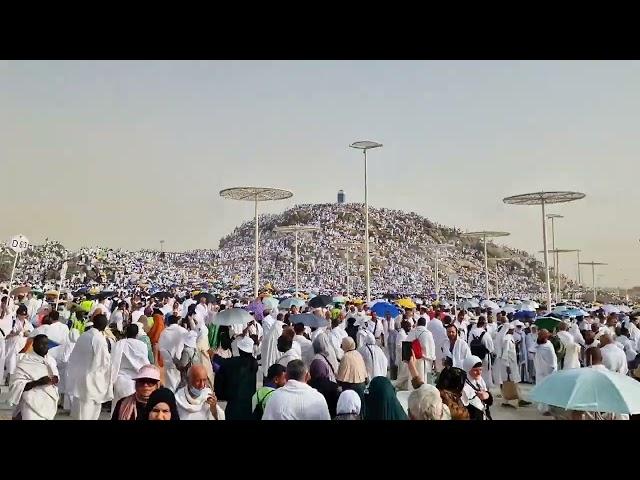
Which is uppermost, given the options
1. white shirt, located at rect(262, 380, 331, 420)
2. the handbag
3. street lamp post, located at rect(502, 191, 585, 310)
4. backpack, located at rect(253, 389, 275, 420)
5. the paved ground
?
→ street lamp post, located at rect(502, 191, 585, 310)

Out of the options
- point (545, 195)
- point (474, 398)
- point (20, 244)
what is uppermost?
point (545, 195)

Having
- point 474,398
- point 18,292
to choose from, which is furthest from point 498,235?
point 474,398

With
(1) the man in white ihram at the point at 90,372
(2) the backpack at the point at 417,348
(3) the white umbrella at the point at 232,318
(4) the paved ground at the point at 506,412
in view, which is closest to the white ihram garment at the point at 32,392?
(1) the man in white ihram at the point at 90,372

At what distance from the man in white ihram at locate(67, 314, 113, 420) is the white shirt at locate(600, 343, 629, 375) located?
7.19 metres

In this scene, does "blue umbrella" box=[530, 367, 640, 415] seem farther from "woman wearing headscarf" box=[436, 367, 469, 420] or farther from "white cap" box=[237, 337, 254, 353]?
"white cap" box=[237, 337, 254, 353]

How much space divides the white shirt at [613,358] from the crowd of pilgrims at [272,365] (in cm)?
2

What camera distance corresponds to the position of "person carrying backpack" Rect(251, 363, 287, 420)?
4.90 metres

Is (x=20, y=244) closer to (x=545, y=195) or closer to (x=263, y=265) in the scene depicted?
(x=545, y=195)

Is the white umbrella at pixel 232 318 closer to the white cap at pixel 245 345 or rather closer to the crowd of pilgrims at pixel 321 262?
the white cap at pixel 245 345

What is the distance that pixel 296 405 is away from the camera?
436 cm

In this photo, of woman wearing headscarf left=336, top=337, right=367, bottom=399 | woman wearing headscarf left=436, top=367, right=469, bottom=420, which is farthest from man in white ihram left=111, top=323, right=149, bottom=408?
woman wearing headscarf left=436, top=367, right=469, bottom=420
